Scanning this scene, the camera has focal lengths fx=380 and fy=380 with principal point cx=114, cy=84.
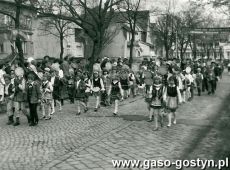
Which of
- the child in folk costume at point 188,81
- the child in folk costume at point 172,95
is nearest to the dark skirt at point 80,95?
the child in folk costume at point 172,95

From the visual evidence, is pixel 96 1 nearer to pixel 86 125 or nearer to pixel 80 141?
pixel 86 125

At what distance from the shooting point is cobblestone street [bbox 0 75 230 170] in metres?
7.69

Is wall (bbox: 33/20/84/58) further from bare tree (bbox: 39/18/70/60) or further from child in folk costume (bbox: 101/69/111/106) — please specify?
child in folk costume (bbox: 101/69/111/106)

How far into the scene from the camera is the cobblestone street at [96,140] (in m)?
7.69

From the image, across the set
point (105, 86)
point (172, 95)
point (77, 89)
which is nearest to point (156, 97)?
point (172, 95)

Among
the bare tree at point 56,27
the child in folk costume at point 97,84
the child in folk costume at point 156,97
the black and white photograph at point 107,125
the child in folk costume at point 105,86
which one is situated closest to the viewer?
the black and white photograph at point 107,125

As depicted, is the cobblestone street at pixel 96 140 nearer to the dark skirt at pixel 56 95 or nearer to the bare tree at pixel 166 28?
the dark skirt at pixel 56 95

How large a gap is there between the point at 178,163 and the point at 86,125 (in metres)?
4.67

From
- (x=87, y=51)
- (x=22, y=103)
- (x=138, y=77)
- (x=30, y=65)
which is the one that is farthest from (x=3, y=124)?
(x=87, y=51)

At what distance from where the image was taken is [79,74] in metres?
14.0

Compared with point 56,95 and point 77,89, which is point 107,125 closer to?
point 77,89

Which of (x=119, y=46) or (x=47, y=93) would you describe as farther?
(x=119, y=46)

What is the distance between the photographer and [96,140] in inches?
368

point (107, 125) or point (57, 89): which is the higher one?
point (57, 89)
